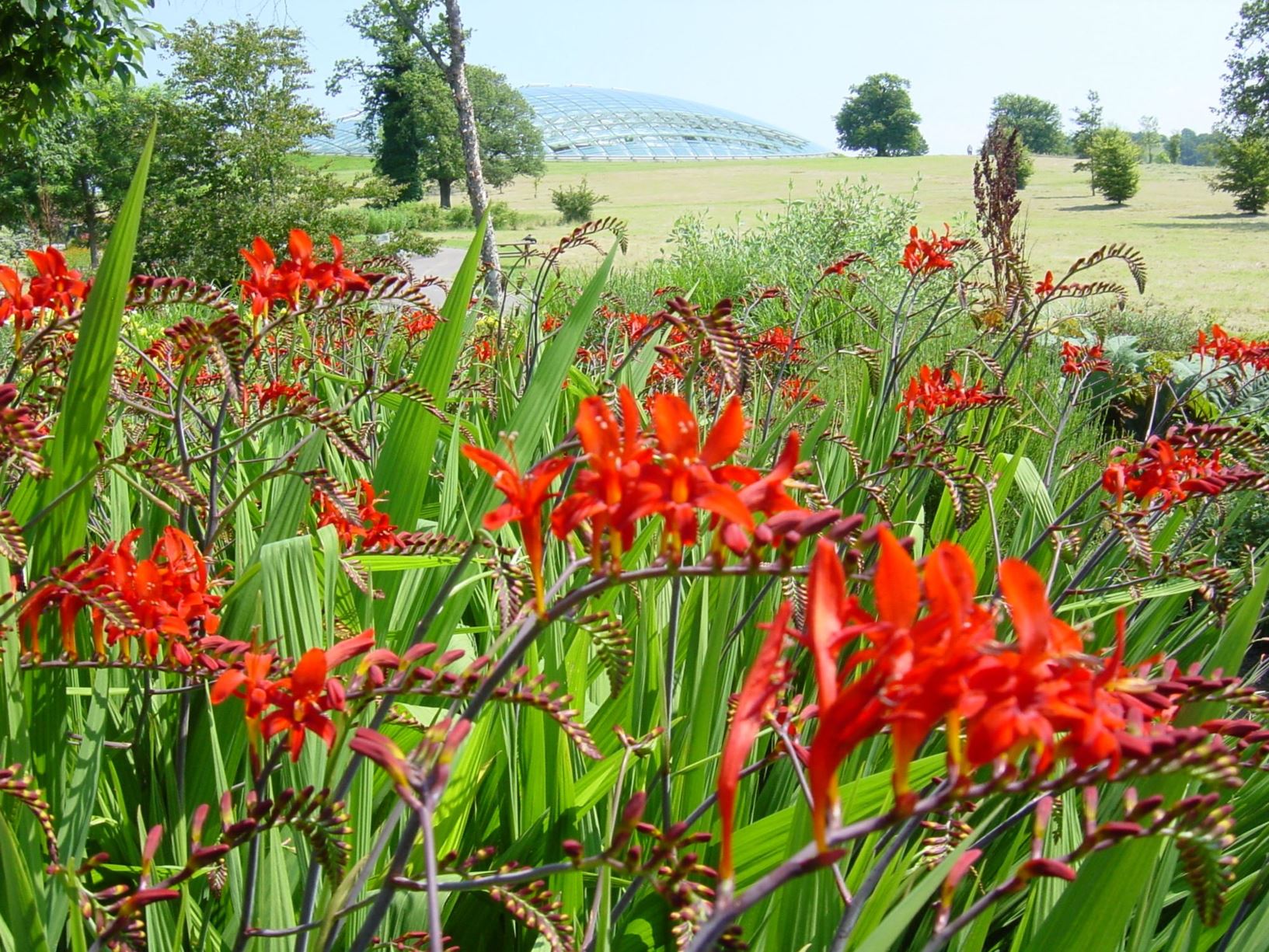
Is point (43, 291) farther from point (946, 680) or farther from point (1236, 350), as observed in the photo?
point (1236, 350)

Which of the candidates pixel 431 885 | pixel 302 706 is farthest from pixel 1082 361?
pixel 431 885

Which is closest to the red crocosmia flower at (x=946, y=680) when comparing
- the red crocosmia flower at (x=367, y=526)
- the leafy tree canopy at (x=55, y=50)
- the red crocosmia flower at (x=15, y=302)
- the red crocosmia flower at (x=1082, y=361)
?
the red crocosmia flower at (x=367, y=526)

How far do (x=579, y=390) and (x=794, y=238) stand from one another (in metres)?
8.62

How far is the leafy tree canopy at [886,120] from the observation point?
8181cm

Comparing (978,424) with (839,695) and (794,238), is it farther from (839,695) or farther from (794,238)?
(794,238)

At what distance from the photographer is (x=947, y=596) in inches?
19.7

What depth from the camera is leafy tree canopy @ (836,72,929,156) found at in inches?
3221

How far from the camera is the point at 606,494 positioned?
642 millimetres

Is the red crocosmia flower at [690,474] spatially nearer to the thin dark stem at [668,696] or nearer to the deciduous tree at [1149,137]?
the thin dark stem at [668,696]

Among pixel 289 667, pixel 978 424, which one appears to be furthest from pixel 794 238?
pixel 289 667

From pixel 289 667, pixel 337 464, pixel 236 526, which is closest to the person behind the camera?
pixel 289 667

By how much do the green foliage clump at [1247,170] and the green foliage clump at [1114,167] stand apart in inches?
131

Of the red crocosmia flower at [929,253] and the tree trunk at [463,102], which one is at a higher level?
the tree trunk at [463,102]

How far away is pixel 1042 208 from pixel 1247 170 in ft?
24.3
